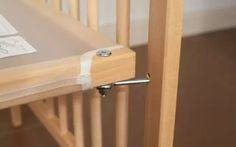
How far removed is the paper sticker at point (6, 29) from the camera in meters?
0.64

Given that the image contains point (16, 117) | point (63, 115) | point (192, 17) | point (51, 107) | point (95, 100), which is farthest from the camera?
point (192, 17)

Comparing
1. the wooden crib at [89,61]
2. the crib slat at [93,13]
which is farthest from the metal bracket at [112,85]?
the crib slat at [93,13]

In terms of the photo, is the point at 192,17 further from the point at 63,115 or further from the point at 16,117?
the point at 63,115

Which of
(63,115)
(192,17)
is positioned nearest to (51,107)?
(63,115)

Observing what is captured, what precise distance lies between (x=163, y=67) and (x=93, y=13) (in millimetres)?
151

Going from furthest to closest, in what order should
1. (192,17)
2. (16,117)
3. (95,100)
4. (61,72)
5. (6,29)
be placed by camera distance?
(192,17) → (16,117) → (95,100) → (6,29) → (61,72)

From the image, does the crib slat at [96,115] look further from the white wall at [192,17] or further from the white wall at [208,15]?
the white wall at [208,15]

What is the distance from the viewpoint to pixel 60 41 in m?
0.61

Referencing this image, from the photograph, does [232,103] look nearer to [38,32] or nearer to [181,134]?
[181,134]

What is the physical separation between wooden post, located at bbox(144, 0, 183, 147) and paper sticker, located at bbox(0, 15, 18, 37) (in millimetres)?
191

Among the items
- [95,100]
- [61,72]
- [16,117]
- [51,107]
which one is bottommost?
[16,117]

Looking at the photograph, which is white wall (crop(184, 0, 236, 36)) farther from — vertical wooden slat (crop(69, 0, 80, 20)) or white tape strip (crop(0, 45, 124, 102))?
white tape strip (crop(0, 45, 124, 102))

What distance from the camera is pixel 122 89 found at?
2.40 feet

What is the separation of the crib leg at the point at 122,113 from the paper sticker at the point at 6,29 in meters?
0.19
